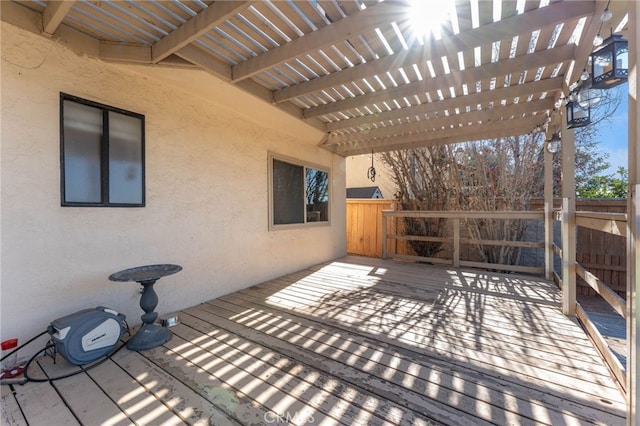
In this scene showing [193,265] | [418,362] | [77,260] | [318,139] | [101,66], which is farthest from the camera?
[318,139]

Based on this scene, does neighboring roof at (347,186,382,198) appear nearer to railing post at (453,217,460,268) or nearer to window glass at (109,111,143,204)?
railing post at (453,217,460,268)

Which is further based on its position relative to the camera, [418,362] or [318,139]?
[318,139]

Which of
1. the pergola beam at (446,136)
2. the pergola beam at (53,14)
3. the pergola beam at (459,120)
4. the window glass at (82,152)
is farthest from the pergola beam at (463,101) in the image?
the pergola beam at (53,14)

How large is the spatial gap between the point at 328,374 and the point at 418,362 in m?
0.71

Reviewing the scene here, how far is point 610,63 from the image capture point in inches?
67.8

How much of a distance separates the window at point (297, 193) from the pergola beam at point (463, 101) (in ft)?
4.08

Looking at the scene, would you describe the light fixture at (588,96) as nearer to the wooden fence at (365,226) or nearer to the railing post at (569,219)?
the railing post at (569,219)

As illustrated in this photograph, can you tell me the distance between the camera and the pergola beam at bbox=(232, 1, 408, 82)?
197cm

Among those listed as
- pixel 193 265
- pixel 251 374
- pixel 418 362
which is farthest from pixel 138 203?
pixel 418 362

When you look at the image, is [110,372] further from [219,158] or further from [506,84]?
[506,84]

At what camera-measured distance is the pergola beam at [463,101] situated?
10.1 ft

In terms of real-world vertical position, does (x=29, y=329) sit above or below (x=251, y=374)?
above

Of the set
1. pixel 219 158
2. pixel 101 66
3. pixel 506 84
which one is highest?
pixel 506 84

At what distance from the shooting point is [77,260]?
2.32 metres
